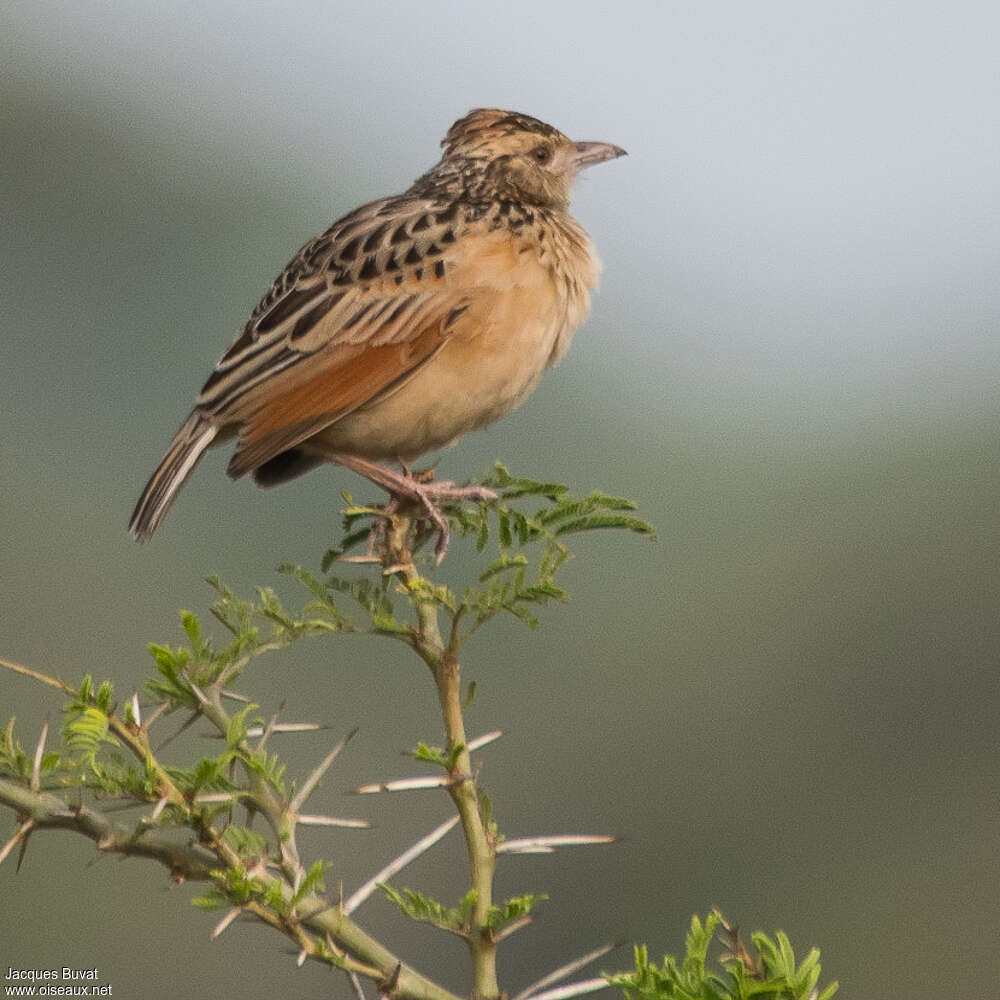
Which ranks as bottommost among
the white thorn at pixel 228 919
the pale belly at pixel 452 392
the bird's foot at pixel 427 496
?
the white thorn at pixel 228 919

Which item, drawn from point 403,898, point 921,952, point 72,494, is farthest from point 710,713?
point 403,898

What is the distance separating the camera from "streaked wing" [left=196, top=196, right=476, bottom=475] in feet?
19.4

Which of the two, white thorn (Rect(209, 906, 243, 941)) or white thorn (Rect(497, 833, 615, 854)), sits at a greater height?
white thorn (Rect(497, 833, 615, 854))

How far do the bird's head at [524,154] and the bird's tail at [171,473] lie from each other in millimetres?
1647

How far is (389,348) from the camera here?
6059 millimetres

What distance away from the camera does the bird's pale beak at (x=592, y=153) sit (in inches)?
281

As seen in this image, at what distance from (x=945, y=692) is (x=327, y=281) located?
33.6 meters

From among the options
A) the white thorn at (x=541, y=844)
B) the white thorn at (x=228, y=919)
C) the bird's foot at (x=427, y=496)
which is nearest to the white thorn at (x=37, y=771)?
the white thorn at (x=228, y=919)

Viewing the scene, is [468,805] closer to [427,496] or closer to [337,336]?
[427,496]

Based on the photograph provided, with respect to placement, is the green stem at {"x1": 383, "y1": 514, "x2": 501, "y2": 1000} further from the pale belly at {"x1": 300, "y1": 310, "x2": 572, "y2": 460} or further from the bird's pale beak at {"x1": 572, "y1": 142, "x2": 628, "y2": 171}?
the bird's pale beak at {"x1": 572, "y1": 142, "x2": 628, "y2": 171}

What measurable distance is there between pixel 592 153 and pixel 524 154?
0.29 m

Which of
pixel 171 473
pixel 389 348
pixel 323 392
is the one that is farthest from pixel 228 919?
pixel 389 348

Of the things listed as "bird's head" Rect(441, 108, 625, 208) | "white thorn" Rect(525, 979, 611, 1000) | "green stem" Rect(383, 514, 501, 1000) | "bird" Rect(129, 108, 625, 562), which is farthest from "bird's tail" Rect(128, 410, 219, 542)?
"white thorn" Rect(525, 979, 611, 1000)

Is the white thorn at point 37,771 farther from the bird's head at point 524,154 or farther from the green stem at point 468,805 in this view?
the bird's head at point 524,154
